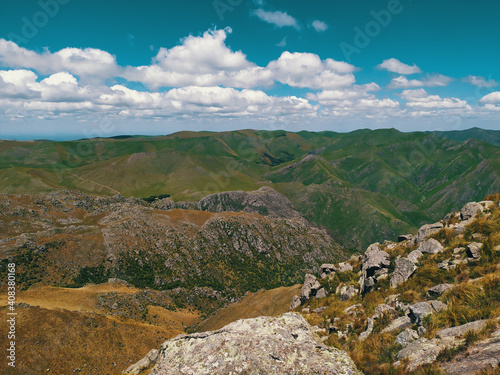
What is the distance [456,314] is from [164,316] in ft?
353

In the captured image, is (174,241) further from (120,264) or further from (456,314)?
(456,314)

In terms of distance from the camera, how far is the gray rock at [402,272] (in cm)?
2248

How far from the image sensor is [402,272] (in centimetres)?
2308

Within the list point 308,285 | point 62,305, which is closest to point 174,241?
point 62,305

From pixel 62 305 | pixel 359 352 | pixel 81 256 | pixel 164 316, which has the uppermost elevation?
pixel 359 352

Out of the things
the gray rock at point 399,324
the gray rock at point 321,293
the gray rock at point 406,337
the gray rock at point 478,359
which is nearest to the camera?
the gray rock at point 478,359

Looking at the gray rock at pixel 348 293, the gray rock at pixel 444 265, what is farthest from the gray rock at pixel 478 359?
the gray rock at pixel 348 293

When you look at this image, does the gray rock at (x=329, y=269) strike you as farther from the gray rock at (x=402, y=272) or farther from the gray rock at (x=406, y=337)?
the gray rock at (x=406, y=337)

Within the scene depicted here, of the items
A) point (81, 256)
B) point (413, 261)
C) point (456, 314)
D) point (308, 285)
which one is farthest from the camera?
point (81, 256)

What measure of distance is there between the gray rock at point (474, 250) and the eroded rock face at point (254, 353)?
559 inches

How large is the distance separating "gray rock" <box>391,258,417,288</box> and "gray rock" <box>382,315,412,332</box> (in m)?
7.20

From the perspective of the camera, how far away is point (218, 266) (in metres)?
189

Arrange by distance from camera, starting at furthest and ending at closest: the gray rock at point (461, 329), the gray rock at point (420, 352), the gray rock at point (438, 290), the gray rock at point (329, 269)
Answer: the gray rock at point (329, 269)
the gray rock at point (438, 290)
the gray rock at point (461, 329)
the gray rock at point (420, 352)

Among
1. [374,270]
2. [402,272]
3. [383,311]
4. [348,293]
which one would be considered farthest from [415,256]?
[383,311]
